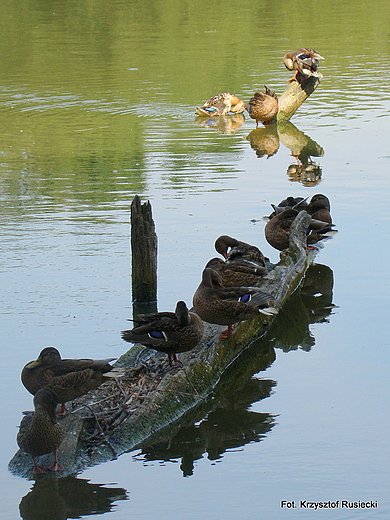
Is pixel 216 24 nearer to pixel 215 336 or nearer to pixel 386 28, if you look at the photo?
pixel 386 28

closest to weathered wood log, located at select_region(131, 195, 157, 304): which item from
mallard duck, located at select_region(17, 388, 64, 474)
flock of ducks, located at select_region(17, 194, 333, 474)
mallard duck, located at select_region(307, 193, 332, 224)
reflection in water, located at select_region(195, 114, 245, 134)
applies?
flock of ducks, located at select_region(17, 194, 333, 474)

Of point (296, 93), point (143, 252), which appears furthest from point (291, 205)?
point (296, 93)

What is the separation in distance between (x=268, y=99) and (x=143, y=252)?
11604 mm

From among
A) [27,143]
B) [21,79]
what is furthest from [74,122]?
[21,79]

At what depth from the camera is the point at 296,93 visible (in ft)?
69.4

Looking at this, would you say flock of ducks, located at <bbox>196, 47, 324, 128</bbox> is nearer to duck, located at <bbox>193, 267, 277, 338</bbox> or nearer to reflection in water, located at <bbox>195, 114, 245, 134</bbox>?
reflection in water, located at <bbox>195, 114, 245, 134</bbox>

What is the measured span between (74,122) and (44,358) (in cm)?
1462

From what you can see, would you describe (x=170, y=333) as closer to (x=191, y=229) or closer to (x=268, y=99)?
(x=191, y=229)

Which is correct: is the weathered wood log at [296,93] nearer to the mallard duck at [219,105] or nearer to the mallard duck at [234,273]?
the mallard duck at [219,105]

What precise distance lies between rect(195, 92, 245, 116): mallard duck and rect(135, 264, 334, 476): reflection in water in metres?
11.7

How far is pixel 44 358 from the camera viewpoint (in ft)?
23.4

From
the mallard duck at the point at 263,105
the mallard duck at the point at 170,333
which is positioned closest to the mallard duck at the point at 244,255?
the mallard duck at the point at 170,333

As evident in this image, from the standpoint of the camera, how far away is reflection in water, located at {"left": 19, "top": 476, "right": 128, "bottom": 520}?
6266mm

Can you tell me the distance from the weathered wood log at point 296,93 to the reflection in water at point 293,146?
425 mm
